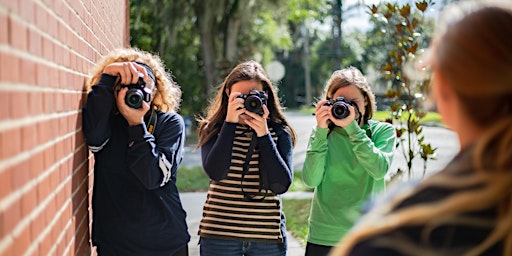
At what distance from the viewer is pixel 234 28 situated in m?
20.5

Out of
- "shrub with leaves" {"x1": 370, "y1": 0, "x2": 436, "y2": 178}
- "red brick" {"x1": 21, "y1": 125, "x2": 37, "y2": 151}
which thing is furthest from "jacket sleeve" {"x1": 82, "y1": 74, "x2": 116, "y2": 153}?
"shrub with leaves" {"x1": 370, "y1": 0, "x2": 436, "y2": 178}

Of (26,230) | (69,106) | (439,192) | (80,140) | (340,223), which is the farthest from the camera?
(340,223)

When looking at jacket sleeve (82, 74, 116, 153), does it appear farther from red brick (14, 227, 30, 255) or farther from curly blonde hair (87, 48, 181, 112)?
red brick (14, 227, 30, 255)

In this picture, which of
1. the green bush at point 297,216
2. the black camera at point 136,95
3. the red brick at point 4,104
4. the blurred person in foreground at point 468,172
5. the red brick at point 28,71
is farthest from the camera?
the green bush at point 297,216

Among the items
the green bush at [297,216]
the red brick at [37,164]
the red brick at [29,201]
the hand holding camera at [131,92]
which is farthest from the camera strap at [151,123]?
the green bush at [297,216]

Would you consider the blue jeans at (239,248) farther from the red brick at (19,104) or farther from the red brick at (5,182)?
the red brick at (5,182)

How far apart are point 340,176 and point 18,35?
2.37 metres

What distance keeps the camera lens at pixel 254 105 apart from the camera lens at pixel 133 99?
2.47ft

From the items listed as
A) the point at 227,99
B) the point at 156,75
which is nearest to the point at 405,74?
the point at 227,99

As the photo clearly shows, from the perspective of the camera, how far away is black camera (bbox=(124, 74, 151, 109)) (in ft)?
9.52

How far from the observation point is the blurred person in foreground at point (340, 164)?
11.9 feet

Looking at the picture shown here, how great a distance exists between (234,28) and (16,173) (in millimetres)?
19152

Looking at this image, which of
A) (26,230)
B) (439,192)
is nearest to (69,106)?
(26,230)

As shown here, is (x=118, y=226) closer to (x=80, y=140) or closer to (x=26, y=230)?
(x=80, y=140)
